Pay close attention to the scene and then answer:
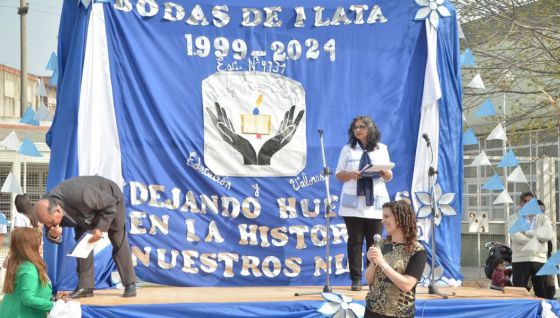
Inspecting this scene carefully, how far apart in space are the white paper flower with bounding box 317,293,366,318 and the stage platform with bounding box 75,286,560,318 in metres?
0.05

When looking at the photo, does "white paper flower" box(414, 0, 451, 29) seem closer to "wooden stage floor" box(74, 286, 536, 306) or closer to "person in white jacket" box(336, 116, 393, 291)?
"person in white jacket" box(336, 116, 393, 291)

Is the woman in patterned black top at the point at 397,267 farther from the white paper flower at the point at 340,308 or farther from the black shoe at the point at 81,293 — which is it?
the black shoe at the point at 81,293

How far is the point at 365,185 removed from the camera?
6.89m

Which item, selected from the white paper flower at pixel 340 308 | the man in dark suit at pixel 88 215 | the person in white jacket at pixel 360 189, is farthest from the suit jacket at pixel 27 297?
the person in white jacket at pixel 360 189

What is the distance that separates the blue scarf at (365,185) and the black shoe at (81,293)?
221 cm

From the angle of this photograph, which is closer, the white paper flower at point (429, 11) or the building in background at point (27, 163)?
the white paper flower at point (429, 11)

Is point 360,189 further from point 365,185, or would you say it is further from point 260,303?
point 260,303

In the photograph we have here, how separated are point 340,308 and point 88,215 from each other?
6.52 ft

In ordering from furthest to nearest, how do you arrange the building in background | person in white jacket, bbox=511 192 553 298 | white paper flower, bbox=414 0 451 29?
the building in background, person in white jacket, bbox=511 192 553 298, white paper flower, bbox=414 0 451 29

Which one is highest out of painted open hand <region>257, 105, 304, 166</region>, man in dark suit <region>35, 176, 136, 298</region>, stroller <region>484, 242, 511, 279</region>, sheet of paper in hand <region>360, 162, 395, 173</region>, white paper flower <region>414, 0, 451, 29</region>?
white paper flower <region>414, 0, 451, 29</region>

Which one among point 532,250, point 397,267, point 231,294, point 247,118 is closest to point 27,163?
point 247,118

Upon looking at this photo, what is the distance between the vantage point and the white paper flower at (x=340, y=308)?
6438 millimetres

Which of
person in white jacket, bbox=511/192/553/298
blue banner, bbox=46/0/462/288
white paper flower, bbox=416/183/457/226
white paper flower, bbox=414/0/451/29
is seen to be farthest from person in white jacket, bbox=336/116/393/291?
person in white jacket, bbox=511/192/553/298

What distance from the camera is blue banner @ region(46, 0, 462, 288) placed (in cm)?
750
